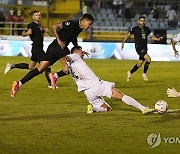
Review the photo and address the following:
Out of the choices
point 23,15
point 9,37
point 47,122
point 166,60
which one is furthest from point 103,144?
point 23,15

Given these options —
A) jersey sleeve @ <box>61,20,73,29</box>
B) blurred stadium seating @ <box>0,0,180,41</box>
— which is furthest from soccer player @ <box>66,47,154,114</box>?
blurred stadium seating @ <box>0,0,180,41</box>

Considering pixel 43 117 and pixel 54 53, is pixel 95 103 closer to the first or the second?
pixel 43 117

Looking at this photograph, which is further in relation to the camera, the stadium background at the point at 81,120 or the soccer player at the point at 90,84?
the soccer player at the point at 90,84

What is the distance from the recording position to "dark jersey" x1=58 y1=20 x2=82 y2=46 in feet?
50.9

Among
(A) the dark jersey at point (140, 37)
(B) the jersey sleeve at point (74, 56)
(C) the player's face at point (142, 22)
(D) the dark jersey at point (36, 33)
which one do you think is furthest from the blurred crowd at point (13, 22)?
(B) the jersey sleeve at point (74, 56)

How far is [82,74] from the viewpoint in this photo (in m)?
13.2

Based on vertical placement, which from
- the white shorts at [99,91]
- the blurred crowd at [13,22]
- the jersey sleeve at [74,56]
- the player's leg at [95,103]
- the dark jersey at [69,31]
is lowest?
the blurred crowd at [13,22]

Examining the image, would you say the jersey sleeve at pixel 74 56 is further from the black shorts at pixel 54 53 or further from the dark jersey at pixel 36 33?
the dark jersey at pixel 36 33

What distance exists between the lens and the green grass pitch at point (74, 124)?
9.83m

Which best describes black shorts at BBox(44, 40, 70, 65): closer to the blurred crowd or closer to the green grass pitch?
the green grass pitch

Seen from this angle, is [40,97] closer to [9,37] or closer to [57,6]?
[9,37]

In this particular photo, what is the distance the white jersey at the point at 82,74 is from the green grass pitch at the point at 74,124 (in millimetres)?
627

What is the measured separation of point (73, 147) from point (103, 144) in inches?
19.9

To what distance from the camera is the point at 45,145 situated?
9.91 m
